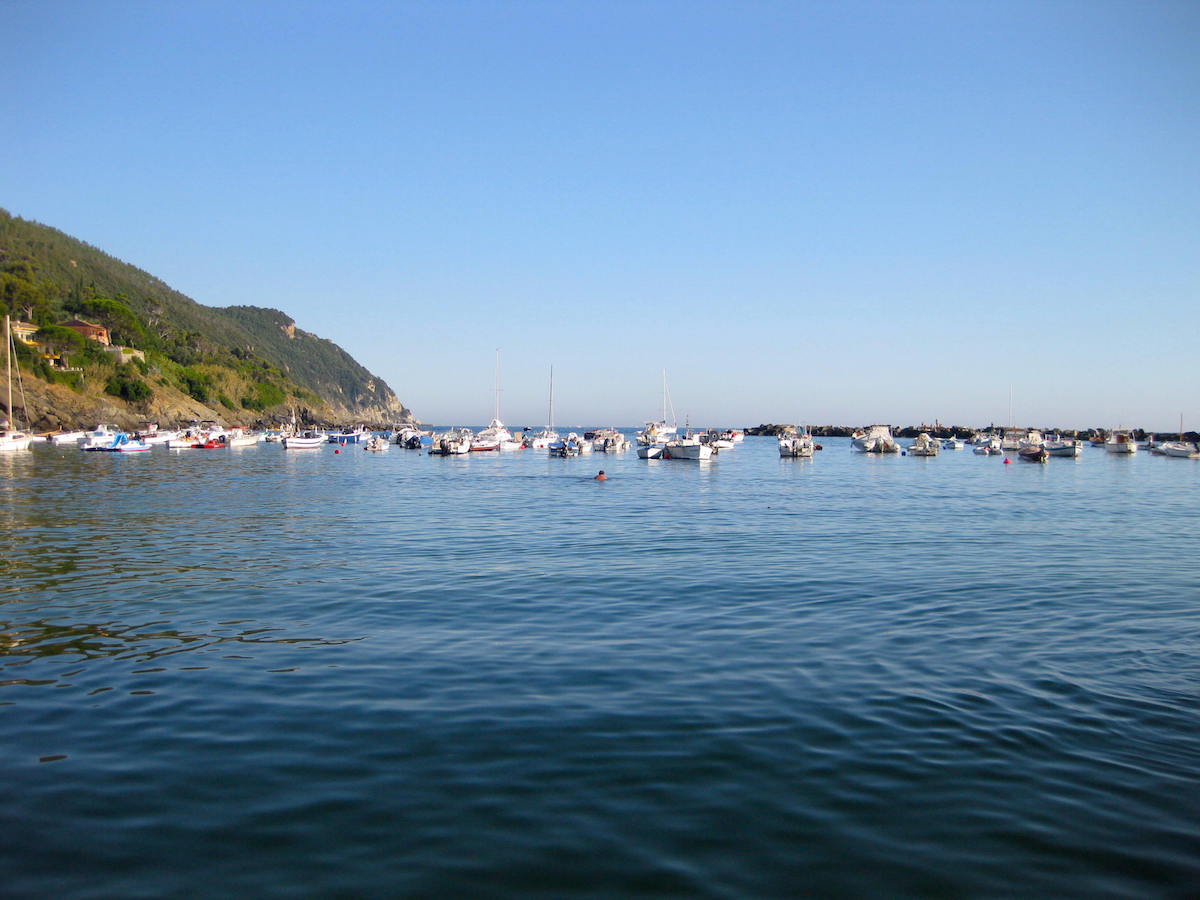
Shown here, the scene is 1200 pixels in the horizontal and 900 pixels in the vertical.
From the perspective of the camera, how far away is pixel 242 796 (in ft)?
24.0

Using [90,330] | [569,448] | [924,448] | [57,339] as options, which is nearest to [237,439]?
[57,339]

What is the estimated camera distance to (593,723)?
9273mm

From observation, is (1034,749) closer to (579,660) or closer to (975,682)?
(975,682)

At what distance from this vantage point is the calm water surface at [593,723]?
627cm

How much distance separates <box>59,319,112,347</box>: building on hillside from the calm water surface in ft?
435

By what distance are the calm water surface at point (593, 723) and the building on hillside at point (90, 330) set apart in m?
133

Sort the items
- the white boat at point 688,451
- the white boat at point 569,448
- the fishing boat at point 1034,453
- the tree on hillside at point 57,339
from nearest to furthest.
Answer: the white boat at point 688,451 → the fishing boat at point 1034,453 → the white boat at point 569,448 → the tree on hillside at point 57,339

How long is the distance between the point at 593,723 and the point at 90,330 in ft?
504

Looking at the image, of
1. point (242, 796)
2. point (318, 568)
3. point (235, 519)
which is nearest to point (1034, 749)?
point (242, 796)

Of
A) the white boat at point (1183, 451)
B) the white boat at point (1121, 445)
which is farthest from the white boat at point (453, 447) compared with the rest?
the white boat at point (1183, 451)

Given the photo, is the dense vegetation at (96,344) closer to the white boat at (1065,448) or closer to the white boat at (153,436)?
the white boat at (153,436)

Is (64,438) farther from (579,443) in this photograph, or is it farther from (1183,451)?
(1183,451)

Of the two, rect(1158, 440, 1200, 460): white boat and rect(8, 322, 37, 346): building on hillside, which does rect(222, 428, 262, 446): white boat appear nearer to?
rect(8, 322, 37, 346): building on hillside

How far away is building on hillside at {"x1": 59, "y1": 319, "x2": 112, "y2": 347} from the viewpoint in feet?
433
